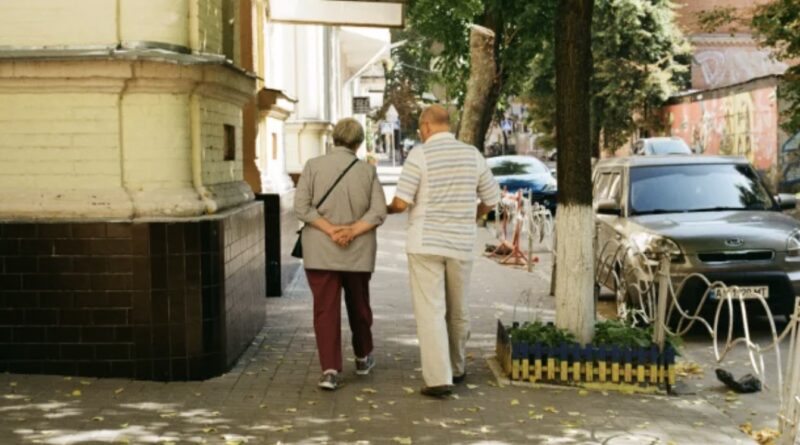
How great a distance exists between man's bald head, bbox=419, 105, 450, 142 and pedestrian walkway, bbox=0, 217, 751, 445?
1687 mm

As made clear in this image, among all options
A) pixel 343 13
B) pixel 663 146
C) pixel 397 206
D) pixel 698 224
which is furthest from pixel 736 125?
pixel 397 206

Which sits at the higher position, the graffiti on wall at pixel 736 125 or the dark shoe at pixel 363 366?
the graffiti on wall at pixel 736 125

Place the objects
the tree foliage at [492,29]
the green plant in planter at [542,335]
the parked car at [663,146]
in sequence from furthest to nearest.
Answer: the parked car at [663,146]
the tree foliage at [492,29]
the green plant in planter at [542,335]

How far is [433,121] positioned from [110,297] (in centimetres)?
234

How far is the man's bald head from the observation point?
23.1 ft

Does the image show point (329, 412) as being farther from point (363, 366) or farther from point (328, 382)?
point (363, 366)

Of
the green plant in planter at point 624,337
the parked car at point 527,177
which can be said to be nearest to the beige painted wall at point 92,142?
the green plant in planter at point 624,337

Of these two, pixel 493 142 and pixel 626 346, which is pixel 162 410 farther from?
pixel 493 142

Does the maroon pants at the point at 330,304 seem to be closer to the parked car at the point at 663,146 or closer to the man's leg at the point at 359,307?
the man's leg at the point at 359,307

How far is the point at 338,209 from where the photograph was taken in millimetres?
7113

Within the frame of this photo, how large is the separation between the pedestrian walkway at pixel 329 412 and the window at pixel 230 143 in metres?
1.54

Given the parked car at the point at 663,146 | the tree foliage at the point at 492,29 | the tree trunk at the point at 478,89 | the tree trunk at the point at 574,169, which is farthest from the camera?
the parked car at the point at 663,146

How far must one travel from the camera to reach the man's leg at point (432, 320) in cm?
689

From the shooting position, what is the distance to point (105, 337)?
22.9ft
